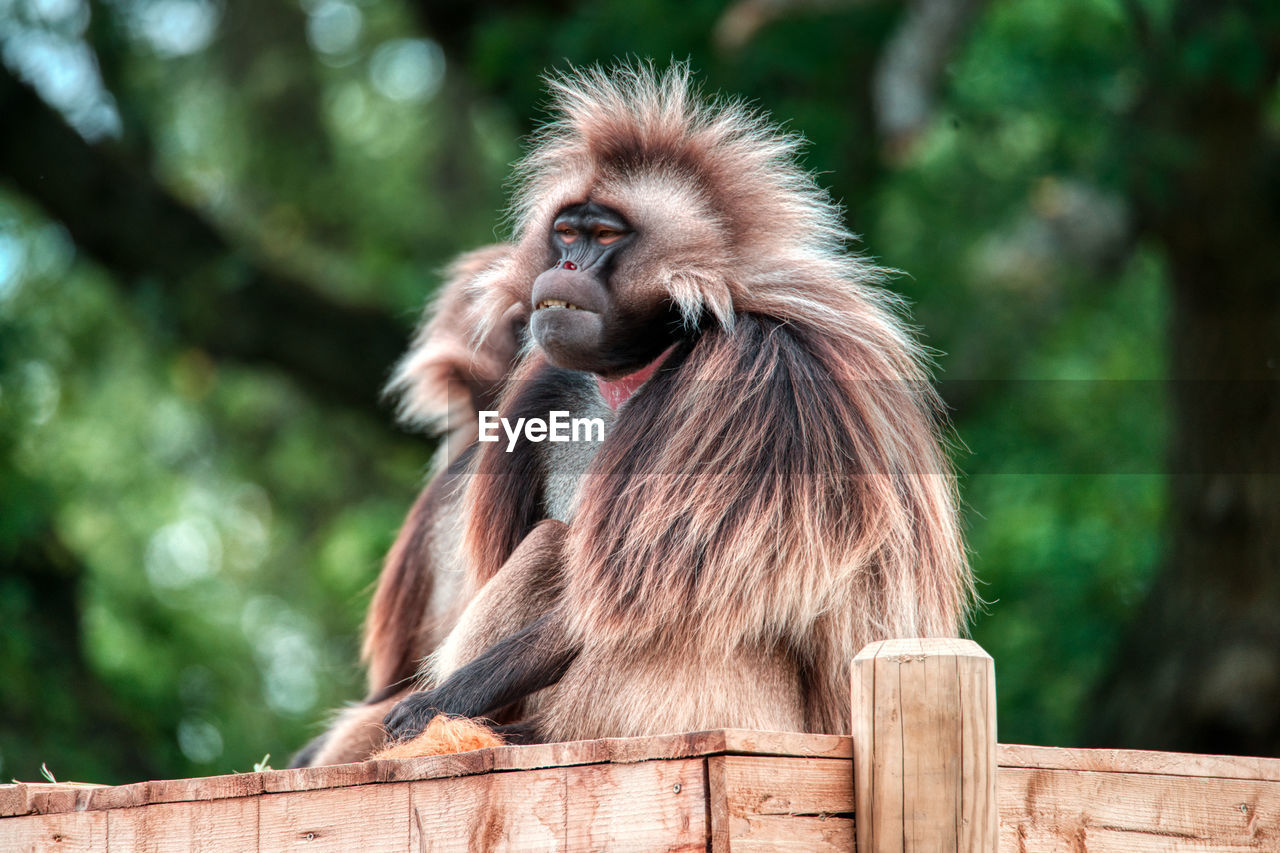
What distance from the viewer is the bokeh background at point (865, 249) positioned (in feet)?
24.1

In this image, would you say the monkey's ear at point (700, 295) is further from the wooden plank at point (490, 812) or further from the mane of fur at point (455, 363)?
the mane of fur at point (455, 363)

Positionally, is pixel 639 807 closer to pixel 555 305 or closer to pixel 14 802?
pixel 555 305

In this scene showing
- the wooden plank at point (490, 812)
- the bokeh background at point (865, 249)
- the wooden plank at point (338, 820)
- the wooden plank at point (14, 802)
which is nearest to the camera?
the wooden plank at point (490, 812)

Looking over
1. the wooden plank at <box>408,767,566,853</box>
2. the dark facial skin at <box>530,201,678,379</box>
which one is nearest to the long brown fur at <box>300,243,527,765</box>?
the dark facial skin at <box>530,201,678,379</box>

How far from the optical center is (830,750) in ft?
7.93

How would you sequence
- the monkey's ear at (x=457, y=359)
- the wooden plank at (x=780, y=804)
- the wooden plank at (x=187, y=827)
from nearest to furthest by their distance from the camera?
the wooden plank at (x=780, y=804)
the wooden plank at (x=187, y=827)
the monkey's ear at (x=457, y=359)

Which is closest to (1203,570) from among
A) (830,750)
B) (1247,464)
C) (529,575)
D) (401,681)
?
(1247,464)

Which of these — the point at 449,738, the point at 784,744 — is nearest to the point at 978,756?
the point at 784,744

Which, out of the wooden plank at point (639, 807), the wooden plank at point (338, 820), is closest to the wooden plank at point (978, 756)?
the wooden plank at point (639, 807)

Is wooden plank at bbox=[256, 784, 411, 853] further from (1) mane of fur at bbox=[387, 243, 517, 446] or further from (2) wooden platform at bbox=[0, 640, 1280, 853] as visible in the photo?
(1) mane of fur at bbox=[387, 243, 517, 446]

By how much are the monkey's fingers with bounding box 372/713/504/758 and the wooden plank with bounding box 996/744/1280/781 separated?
964 mm

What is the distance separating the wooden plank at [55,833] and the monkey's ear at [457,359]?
70.1 inches

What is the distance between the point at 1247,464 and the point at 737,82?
10.5ft

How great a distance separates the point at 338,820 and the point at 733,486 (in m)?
0.99
